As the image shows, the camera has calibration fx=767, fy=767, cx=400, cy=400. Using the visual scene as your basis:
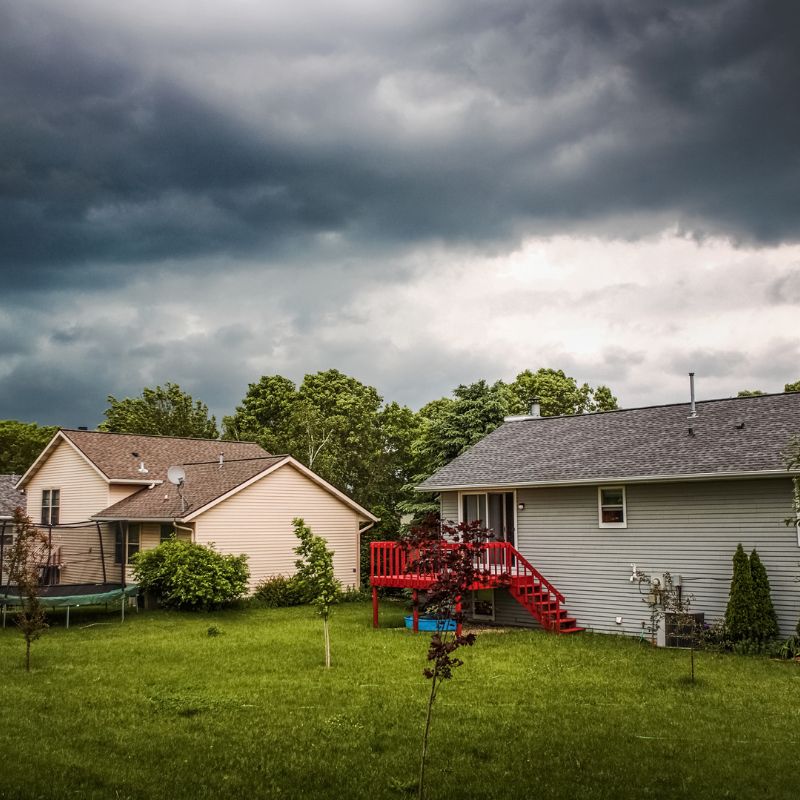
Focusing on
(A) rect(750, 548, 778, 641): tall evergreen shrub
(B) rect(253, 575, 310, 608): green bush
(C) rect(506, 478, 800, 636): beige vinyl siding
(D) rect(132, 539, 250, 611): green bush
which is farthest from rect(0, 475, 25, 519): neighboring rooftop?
(A) rect(750, 548, 778, 641): tall evergreen shrub

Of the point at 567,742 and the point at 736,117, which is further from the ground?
the point at 736,117

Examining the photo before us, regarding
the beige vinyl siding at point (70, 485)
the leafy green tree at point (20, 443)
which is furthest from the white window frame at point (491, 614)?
the leafy green tree at point (20, 443)

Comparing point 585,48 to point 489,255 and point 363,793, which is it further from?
point 363,793

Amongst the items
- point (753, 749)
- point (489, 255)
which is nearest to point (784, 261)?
point (489, 255)

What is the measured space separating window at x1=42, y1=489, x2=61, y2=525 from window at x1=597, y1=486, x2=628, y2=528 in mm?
21007

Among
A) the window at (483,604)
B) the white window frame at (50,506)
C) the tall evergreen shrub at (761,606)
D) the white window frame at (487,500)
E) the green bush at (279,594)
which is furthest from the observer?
the white window frame at (50,506)

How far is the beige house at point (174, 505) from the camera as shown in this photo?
24.8 meters

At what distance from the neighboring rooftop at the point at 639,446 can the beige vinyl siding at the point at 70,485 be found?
1320 cm

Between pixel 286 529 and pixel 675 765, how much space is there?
19575 millimetres

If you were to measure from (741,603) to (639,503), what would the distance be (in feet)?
11.3

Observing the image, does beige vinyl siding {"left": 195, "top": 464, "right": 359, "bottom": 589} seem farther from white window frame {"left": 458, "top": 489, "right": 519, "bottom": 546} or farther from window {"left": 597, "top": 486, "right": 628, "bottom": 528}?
window {"left": 597, "top": 486, "right": 628, "bottom": 528}

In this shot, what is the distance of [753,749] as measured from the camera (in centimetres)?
866

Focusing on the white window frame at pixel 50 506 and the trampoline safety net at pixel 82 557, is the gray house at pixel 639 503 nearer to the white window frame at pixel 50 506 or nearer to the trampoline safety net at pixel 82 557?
the trampoline safety net at pixel 82 557

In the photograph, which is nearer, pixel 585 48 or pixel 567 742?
pixel 567 742
